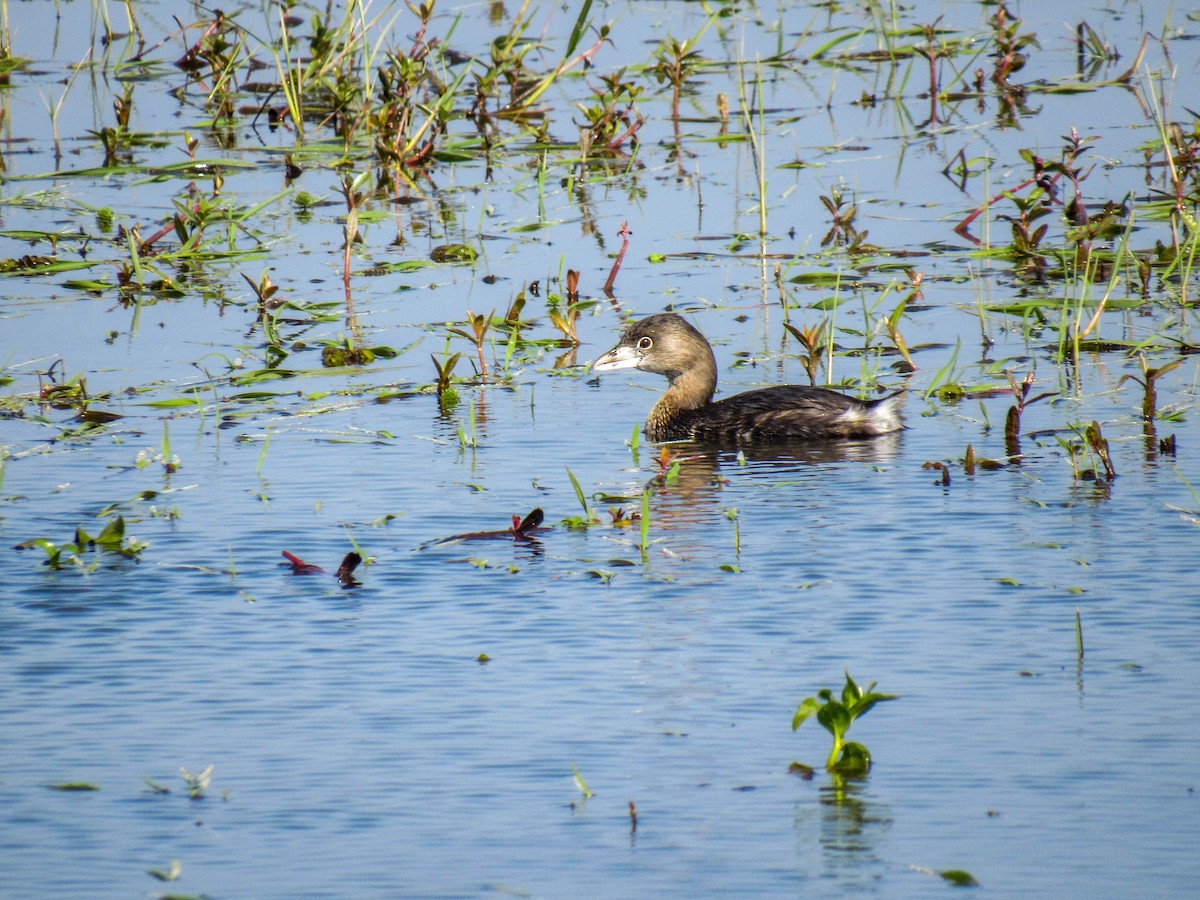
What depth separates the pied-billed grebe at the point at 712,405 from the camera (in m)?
9.96

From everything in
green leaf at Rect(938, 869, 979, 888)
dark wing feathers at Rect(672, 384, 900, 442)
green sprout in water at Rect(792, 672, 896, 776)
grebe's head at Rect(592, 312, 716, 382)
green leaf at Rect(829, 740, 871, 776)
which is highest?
grebe's head at Rect(592, 312, 716, 382)

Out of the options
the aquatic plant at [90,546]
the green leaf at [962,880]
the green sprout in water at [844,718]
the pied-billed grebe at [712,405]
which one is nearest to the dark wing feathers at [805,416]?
the pied-billed grebe at [712,405]

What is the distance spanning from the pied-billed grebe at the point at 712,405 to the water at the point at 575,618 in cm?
24

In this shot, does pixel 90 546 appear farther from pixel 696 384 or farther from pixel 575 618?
pixel 696 384

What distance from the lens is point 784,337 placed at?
1159 cm

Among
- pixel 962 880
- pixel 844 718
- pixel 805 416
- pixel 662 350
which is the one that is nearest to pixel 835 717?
pixel 844 718

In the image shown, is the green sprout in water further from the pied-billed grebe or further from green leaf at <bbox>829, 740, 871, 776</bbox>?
the pied-billed grebe

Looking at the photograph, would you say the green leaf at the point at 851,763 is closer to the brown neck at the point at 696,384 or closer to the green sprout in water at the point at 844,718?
the green sprout in water at the point at 844,718

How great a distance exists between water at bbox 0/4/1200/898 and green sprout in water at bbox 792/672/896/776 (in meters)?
0.06

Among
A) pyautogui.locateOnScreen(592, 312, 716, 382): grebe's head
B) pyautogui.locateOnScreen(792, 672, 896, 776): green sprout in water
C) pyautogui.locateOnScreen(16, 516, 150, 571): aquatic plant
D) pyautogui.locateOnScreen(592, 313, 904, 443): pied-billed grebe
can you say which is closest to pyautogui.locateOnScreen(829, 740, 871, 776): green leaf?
pyautogui.locateOnScreen(792, 672, 896, 776): green sprout in water

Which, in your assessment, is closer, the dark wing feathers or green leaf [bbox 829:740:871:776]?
green leaf [bbox 829:740:871:776]

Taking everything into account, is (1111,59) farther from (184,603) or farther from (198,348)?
(184,603)

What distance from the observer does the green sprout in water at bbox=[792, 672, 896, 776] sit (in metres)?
5.35

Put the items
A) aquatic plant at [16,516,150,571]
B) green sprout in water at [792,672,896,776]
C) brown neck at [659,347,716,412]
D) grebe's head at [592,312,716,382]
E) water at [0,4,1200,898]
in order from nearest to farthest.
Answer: water at [0,4,1200,898] → green sprout in water at [792,672,896,776] → aquatic plant at [16,516,150,571] → grebe's head at [592,312,716,382] → brown neck at [659,347,716,412]
